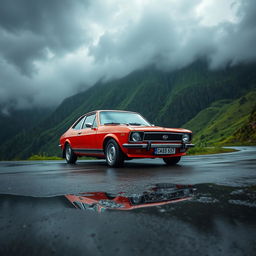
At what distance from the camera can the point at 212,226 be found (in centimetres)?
168

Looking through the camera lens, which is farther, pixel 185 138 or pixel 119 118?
pixel 119 118

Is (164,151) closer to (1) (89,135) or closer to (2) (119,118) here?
(2) (119,118)

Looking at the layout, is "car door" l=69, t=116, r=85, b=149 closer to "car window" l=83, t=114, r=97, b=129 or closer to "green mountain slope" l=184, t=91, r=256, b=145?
"car window" l=83, t=114, r=97, b=129

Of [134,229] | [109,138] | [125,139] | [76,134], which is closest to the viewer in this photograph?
[134,229]

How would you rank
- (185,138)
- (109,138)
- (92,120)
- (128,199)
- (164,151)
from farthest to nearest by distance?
1. (92,120)
2. (185,138)
3. (109,138)
4. (164,151)
5. (128,199)

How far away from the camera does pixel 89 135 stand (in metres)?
8.11

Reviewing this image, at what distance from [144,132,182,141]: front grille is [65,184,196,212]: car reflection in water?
3.74m

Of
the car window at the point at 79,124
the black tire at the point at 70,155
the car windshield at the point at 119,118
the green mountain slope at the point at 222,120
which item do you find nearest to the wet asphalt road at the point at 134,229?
the car windshield at the point at 119,118

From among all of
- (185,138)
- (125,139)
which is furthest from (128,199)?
(185,138)

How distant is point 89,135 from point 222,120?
125894mm

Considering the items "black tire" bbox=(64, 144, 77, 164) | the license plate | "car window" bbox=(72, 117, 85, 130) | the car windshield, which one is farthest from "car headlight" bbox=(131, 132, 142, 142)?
"black tire" bbox=(64, 144, 77, 164)

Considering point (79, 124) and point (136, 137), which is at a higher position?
point (79, 124)

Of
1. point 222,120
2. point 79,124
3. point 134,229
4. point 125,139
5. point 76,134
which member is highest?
point 222,120

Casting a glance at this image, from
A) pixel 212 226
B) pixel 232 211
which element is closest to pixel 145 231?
pixel 212 226
